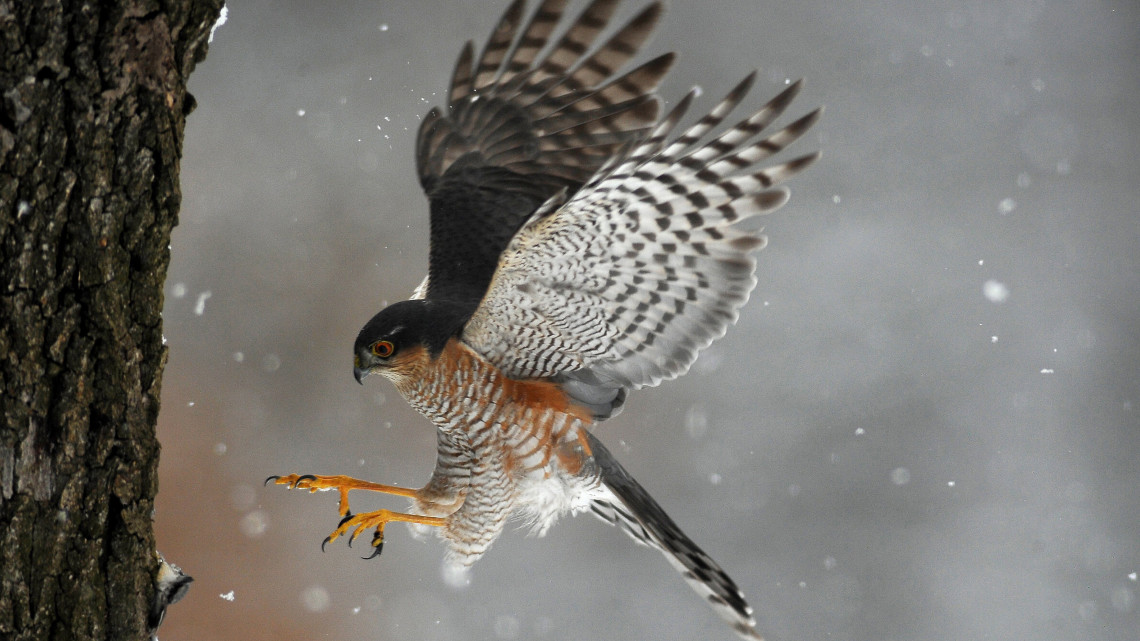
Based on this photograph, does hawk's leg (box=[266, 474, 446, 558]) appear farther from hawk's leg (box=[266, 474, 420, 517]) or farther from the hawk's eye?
the hawk's eye

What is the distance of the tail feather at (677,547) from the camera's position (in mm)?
2078

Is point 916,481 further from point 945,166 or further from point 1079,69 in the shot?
point 1079,69

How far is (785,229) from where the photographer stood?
418cm

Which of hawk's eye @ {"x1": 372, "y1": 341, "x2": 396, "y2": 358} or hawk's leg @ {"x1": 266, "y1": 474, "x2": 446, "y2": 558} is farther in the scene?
hawk's leg @ {"x1": 266, "y1": 474, "x2": 446, "y2": 558}

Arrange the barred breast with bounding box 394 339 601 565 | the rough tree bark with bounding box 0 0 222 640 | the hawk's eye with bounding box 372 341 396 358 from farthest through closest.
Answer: the barred breast with bounding box 394 339 601 565 < the hawk's eye with bounding box 372 341 396 358 < the rough tree bark with bounding box 0 0 222 640

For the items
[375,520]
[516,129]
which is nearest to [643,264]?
[516,129]

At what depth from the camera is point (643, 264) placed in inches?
72.0

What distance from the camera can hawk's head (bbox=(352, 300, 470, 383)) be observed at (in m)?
1.75

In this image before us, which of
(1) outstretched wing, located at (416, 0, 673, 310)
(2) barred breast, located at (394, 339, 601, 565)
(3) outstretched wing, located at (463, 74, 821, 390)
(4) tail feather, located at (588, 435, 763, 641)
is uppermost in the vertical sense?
(1) outstretched wing, located at (416, 0, 673, 310)

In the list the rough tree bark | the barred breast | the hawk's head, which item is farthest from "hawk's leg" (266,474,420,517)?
the rough tree bark

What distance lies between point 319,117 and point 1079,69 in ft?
11.7

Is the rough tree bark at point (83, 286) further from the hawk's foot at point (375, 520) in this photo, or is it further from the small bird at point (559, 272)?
the hawk's foot at point (375, 520)

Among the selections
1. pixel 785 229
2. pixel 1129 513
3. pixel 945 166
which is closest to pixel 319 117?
pixel 785 229

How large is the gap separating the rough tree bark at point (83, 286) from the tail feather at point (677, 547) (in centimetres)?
125
